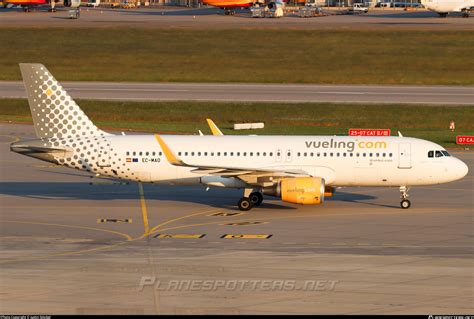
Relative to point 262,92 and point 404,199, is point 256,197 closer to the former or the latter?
point 404,199

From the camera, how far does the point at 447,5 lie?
184 meters

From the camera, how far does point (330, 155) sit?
173 ft

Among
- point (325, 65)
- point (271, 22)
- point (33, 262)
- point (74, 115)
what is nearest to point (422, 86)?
point (325, 65)

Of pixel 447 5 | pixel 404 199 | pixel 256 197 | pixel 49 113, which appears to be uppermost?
pixel 49 113

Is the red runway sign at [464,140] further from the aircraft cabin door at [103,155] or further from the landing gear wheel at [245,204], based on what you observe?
the aircraft cabin door at [103,155]

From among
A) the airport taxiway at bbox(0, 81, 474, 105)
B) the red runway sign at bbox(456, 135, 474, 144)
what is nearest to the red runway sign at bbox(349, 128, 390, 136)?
the red runway sign at bbox(456, 135, 474, 144)

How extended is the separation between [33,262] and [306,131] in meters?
47.1

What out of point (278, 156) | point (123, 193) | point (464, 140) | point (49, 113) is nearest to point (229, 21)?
point (464, 140)

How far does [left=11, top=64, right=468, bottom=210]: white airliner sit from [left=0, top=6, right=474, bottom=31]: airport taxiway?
10437 cm

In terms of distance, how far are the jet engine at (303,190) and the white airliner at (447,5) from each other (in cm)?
14092

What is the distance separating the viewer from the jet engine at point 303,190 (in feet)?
164

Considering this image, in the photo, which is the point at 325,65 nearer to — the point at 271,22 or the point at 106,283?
the point at 271,22

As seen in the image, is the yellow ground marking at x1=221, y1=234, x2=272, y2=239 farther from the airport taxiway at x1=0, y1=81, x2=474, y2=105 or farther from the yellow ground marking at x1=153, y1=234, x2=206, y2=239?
the airport taxiway at x1=0, y1=81, x2=474, y2=105

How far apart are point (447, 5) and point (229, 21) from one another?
43912 millimetres
